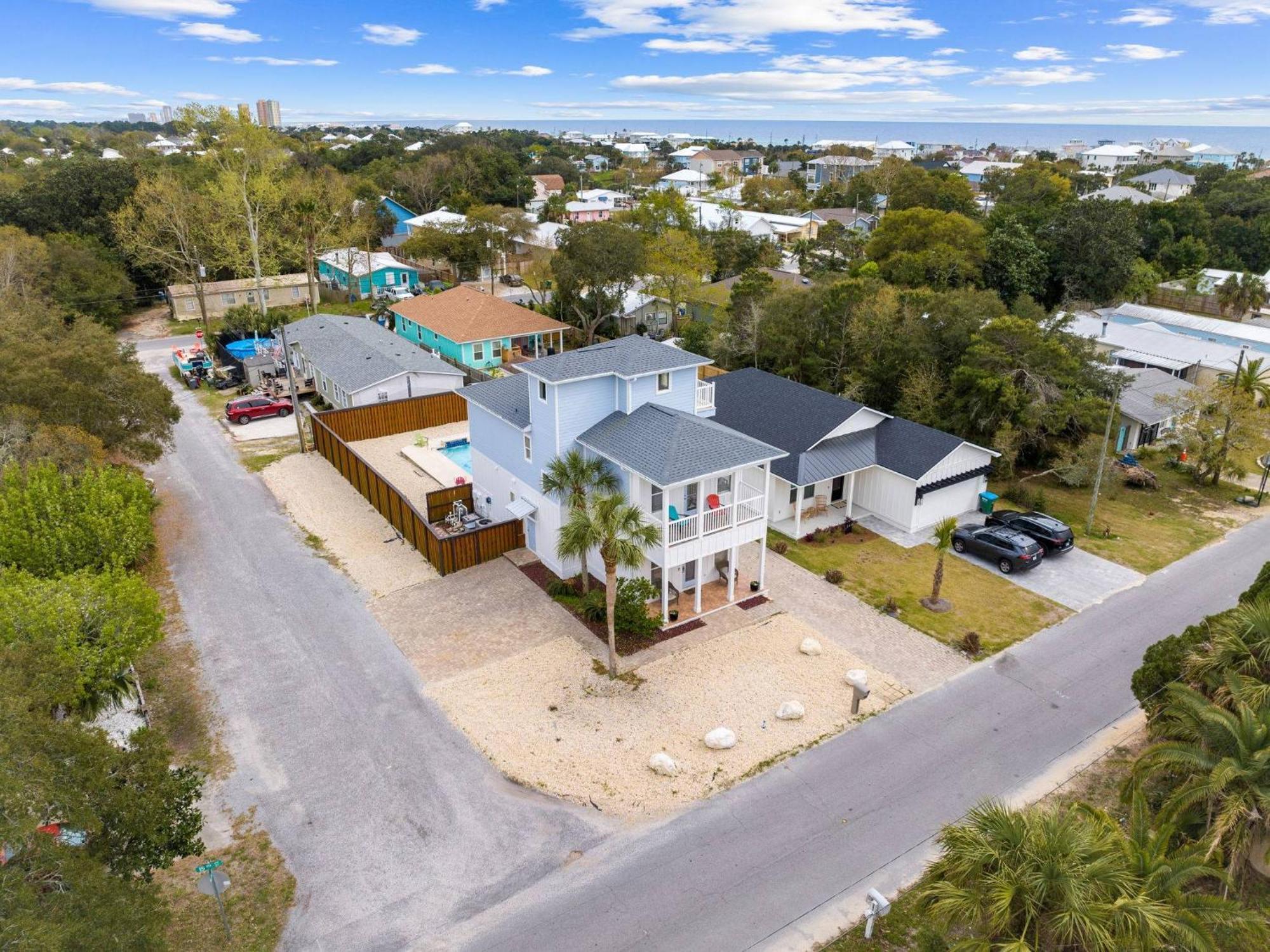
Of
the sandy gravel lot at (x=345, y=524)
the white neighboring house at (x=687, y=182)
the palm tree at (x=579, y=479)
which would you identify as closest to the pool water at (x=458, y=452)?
the sandy gravel lot at (x=345, y=524)

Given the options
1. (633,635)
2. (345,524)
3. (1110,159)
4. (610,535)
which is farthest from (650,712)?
(1110,159)

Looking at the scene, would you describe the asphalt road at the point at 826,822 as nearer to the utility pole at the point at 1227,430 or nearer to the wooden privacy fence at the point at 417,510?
the wooden privacy fence at the point at 417,510

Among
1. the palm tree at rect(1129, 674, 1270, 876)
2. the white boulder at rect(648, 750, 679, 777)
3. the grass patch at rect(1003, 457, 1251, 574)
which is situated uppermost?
the palm tree at rect(1129, 674, 1270, 876)

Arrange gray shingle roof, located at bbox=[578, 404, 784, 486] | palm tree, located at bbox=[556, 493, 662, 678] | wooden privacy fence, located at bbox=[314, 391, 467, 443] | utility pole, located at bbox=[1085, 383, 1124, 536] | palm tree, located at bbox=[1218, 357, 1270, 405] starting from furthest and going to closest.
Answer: wooden privacy fence, located at bbox=[314, 391, 467, 443], palm tree, located at bbox=[1218, 357, 1270, 405], utility pole, located at bbox=[1085, 383, 1124, 536], gray shingle roof, located at bbox=[578, 404, 784, 486], palm tree, located at bbox=[556, 493, 662, 678]

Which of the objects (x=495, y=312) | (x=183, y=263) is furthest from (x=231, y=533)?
(x=183, y=263)

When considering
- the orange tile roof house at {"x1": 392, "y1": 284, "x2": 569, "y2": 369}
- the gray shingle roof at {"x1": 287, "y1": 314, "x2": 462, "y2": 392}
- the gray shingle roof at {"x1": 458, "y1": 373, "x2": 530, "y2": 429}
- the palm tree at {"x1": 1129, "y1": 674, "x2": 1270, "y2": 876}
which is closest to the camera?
the palm tree at {"x1": 1129, "y1": 674, "x2": 1270, "y2": 876}

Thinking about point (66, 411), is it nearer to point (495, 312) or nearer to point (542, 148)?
point (495, 312)

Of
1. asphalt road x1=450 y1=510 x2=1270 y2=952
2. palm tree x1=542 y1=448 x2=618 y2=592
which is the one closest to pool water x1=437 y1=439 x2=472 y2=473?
palm tree x1=542 y1=448 x2=618 y2=592

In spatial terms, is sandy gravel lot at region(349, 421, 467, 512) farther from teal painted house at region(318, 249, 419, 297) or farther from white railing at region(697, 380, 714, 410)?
teal painted house at region(318, 249, 419, 297)
